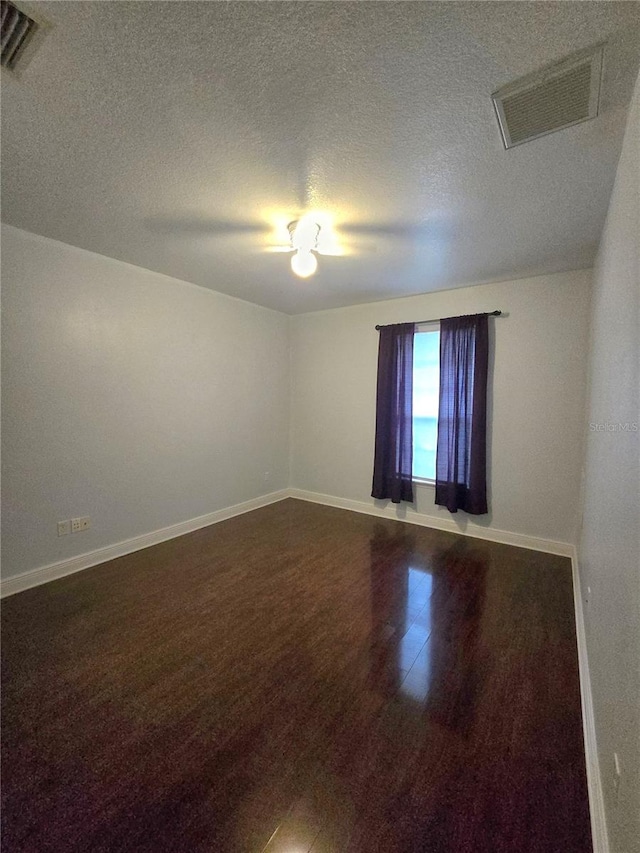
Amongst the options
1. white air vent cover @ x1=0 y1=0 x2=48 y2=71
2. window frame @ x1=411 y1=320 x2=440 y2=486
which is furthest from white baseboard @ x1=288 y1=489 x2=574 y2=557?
white air vent cover @ x1=0 y1=0 x2=48 y2=71

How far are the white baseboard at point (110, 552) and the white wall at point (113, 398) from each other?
6 centimetres

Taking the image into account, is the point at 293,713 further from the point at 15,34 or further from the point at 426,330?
the point at 426,330

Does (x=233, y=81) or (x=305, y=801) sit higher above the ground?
(x=233, y=81)

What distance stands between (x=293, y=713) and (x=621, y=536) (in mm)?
1502

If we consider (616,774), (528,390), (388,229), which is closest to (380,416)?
(528,390)

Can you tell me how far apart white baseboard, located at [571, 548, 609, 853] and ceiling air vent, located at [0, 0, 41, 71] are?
9.83 ft

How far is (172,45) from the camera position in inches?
42.5

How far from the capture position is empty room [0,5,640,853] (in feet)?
3.53

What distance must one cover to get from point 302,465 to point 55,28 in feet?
13.8

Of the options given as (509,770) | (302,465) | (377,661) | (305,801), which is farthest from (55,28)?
(302,465)

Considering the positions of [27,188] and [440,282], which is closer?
[27,188]

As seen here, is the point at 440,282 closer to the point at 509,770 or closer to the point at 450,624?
the point at 450,624

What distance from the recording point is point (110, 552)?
2926mm

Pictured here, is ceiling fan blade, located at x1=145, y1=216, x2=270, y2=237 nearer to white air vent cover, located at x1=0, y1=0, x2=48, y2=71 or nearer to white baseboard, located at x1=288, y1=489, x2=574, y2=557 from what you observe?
white air vent cover, located at x1=0, y1=0, x2=48, y2=71
